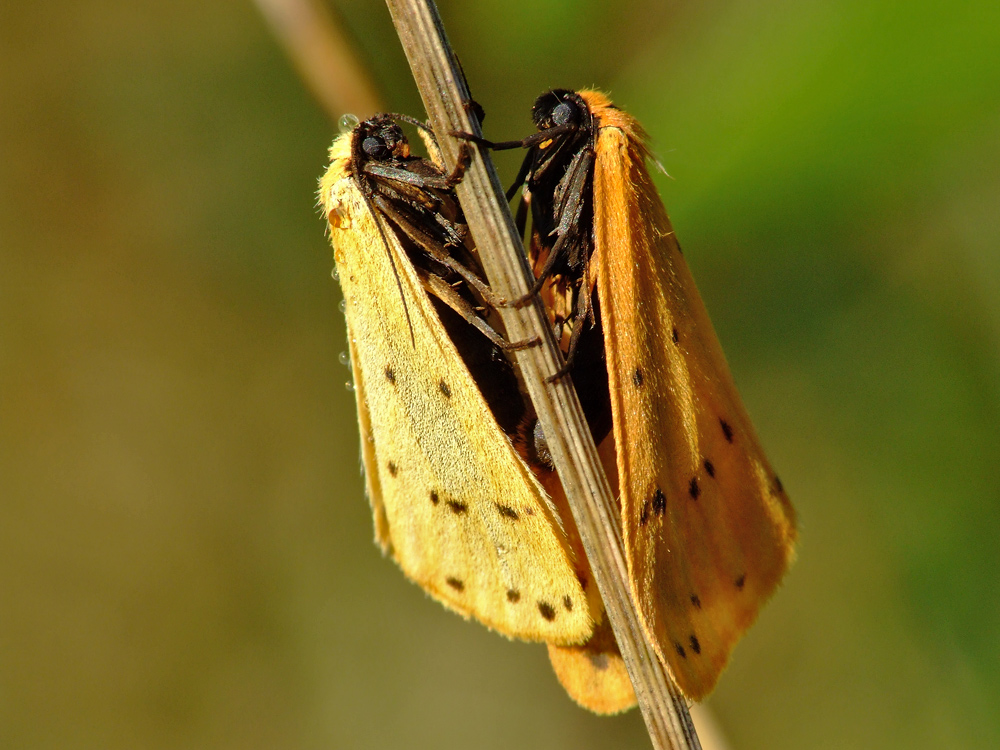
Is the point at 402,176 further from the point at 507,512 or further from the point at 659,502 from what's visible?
the point at 659,502

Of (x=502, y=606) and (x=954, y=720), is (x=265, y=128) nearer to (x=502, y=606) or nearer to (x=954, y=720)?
(x=502, y=606)

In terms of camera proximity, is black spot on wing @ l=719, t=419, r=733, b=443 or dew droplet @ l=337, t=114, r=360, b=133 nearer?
black spot on wing @ l=719, t=419, r=733, b=443

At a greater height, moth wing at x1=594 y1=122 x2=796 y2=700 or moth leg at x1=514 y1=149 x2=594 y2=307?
moth leg at x1=514 y1=149 x2=594 y2=307

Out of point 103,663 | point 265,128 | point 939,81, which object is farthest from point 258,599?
point 939,81

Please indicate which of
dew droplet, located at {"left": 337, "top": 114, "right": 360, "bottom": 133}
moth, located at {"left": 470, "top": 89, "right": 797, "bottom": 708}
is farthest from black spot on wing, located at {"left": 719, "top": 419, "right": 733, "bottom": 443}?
dew droplet, located at {"left": 337, "top": 114, "right": 360, "bottom": 133}

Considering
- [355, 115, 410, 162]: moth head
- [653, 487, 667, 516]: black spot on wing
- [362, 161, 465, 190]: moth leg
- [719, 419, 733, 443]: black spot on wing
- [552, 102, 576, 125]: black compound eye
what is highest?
[355, 115, 410, 162]: moth head

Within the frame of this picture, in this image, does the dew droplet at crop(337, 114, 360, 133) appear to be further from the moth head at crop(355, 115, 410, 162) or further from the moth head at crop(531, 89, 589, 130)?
the moth head at crop(531, 89, 589, 130)
